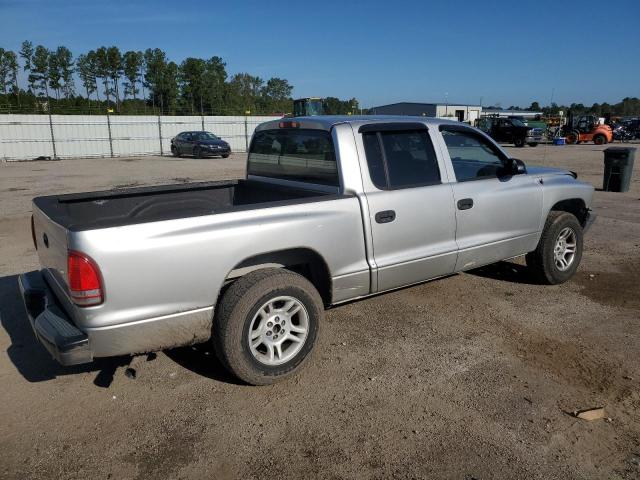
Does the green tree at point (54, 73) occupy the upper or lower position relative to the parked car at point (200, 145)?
upper

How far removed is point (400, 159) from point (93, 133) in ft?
103

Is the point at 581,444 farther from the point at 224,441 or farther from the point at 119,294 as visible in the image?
the point at 119,294

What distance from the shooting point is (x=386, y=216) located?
3.98 m

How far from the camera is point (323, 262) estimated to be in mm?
3740

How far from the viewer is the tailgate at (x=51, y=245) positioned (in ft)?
9.95

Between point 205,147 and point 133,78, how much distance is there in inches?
2127

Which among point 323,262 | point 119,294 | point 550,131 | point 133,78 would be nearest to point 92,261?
point 119,294

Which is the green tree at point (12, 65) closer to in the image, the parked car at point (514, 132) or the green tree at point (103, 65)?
the green tree at point (103, 65)

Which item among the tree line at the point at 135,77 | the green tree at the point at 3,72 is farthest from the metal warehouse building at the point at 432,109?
the green tree at the point at 3,72

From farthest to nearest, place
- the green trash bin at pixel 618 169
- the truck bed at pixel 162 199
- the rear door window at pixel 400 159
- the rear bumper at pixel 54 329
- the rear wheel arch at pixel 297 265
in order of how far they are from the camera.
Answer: the green trash bin at pixel 618 169
the truck bed at pixel 162 199
the rear door window at pixel 400 159
the rear wheel arch at pixel 297 265
the rear bumper at pixel 54 329

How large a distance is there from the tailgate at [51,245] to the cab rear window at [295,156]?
1.96 m

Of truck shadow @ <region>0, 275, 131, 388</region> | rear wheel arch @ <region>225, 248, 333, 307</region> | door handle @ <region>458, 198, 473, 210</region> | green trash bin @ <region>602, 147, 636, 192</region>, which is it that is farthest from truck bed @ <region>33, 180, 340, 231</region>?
green trash bin @ <region>602, 147, 636, 192</region>

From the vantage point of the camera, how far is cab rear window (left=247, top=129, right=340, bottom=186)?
13.4 feet

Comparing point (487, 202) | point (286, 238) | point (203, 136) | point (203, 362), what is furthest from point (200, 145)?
point (286, 238)
